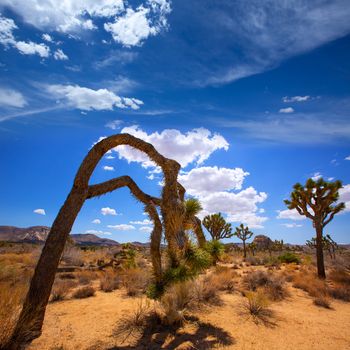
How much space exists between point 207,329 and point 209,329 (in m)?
0.05

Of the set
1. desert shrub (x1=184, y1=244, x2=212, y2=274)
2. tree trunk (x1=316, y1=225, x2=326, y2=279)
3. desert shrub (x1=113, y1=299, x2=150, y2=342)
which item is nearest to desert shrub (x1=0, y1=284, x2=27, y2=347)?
desert shrub (x1=113, y1=299, x2=150, y2=342)

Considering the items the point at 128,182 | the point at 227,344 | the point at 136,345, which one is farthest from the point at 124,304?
the point at 128,182

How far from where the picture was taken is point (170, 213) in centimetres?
539

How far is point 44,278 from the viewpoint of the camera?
452 centimetres

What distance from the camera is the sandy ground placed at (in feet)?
17.3

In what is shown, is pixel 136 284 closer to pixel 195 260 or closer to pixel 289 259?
pixel 195 260

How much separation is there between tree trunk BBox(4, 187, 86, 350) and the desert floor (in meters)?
0.60

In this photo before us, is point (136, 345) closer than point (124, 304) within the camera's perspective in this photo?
Yes

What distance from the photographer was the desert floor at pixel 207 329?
17.4ft

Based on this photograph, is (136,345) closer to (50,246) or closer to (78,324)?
(78,324)

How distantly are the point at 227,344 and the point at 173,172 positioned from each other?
3776 mm

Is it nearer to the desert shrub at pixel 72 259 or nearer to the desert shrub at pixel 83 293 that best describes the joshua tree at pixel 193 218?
the desert shrub at pixel 83 293

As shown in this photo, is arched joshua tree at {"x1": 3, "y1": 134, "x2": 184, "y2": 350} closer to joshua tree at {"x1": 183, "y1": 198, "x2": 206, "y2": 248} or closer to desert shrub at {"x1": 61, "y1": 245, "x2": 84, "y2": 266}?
→ joshua tree at {"x1": 183, "y1": 198, "x2": 206, "y2": 248}

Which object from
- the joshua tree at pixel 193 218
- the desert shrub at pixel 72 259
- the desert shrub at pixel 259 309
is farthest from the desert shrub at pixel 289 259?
the joshua tree at pixel 193 218
